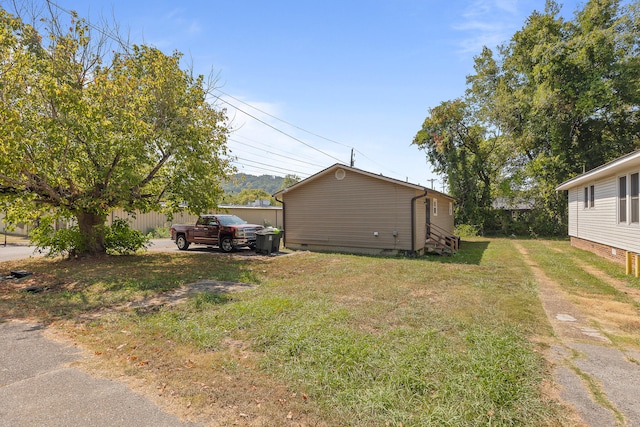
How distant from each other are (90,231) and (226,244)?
476 centimetres

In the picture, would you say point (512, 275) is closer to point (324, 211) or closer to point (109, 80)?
point (324, 211)

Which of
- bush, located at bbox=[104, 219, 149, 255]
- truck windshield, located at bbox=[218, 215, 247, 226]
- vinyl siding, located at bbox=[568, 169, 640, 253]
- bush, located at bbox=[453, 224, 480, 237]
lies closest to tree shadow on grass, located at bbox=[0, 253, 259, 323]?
bush, located at bbox=[104, 219, 149, 255]

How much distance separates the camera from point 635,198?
8727 mm

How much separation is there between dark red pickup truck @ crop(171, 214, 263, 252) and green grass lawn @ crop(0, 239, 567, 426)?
5.63 meters

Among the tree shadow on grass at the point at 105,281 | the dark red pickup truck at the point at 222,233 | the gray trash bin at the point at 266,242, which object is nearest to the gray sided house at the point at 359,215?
the gray trash bin at the point at 266,242

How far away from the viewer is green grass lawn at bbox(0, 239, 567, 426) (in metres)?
2.65

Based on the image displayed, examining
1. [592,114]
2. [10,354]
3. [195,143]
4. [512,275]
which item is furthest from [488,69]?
[10,354]

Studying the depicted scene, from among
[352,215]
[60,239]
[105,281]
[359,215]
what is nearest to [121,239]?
[60,239]

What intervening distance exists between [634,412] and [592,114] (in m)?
24.6

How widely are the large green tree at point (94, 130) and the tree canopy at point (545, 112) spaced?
19715 millimetres

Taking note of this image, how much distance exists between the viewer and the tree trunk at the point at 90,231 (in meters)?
10.5

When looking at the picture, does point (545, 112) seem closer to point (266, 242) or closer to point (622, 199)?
point (622, 199)

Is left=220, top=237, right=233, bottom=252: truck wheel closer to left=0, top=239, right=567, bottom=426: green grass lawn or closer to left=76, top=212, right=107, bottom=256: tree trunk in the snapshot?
left=76, top=212, right=107, bottom=256: tree trunk

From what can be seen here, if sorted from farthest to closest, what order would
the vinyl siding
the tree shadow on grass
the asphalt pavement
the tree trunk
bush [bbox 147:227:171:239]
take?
bush [bbox 147:227:171:239]
the tree trunk
the vinyl siding
the tree shadow on grass
the asphalt pavement
